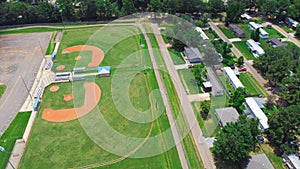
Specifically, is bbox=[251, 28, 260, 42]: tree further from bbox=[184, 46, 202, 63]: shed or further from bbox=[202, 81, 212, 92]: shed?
bbox=[202, 81, 212, 92]: shed

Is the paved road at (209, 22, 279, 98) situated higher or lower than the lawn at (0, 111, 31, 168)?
higher

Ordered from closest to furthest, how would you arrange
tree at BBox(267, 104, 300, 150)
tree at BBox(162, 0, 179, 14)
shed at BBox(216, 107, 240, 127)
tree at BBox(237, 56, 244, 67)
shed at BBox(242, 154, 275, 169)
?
shed at BBox(242, 154, 275, 169) < tree at BBox(267, 104, 300, 150) < shed at BBox(216, 107, 240, 127) < tree at BBox(237, 56, 244, 67) < tree at BBox(162, 0, 179, 14)

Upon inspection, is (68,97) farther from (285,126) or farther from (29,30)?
(285,126)

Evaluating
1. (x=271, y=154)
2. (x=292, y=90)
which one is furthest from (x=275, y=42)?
(x=271, y=154)

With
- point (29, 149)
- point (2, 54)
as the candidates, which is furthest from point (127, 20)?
point (29, 149)

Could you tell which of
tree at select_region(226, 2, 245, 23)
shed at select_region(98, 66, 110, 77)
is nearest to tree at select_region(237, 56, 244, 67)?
tree at select_region(226, 2, 245, 23)

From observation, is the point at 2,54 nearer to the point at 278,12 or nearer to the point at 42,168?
the point at 42,168

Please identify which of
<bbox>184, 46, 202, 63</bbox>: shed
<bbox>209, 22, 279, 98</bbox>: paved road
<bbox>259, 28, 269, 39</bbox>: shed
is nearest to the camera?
<bbox>209, 22, 279, 98</bbox>: paved road
